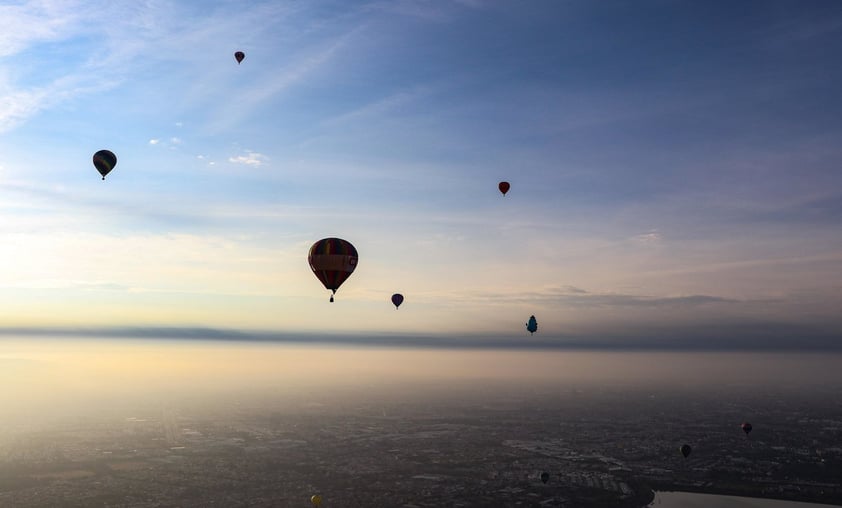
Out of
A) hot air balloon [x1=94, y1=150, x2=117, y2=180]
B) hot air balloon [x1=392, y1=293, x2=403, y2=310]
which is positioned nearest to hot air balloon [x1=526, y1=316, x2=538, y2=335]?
hot air balloon [x1=392, y1=293, x2=403, y2=310]

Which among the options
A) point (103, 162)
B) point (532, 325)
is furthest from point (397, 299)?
point (103, 162)

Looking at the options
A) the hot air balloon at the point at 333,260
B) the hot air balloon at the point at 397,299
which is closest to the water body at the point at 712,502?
the hot air balloon at the point at 397,299

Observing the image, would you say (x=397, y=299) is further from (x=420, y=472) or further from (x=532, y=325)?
(x=420, y=472)

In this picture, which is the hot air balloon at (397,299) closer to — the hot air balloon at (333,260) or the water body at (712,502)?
the hot air balloon at (333,260)

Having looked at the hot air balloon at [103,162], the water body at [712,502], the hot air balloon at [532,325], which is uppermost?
the hot air balloon at [103,162]

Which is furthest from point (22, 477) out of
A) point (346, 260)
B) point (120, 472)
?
point (346, 260)

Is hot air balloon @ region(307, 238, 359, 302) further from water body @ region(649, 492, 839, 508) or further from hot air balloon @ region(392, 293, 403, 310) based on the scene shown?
water body @ region(649, 492, 839, 508)

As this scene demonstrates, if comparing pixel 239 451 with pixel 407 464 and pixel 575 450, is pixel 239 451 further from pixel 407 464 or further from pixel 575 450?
pixel 575 450
